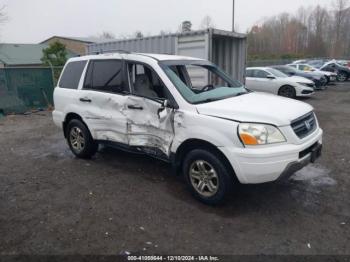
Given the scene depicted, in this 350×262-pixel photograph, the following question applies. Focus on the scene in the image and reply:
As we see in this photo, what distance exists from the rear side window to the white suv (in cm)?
2

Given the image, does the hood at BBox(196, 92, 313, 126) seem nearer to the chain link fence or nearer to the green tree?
the chain link fence

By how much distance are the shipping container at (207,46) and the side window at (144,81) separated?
4.03 metres

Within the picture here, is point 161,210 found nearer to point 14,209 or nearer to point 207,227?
point 207,227

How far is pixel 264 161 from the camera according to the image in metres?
3.34

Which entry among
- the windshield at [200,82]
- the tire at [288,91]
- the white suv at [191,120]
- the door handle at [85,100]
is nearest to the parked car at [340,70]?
the tire at [288,91]

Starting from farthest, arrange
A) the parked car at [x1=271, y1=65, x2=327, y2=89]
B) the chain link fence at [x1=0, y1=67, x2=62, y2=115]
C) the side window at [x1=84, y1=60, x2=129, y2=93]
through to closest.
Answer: the parked car at [x1=271, y1=65, x2=327, y2=89] → the chain link fence at [x1=0, y1=67, x2=62, y2=115] → the side window at [x1=84, y1=60, x2=129, y2=93]

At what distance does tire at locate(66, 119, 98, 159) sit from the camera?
5.51 metres

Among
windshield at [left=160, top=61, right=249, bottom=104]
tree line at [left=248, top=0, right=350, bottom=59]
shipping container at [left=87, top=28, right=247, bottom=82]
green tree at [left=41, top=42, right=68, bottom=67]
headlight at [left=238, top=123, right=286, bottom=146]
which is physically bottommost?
headlight at [left=238, top=123, right=286, bottom=146]

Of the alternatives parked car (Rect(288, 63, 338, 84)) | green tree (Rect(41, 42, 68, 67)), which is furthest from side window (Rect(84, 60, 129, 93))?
green tree (Rect(41, 42, 68, 67))

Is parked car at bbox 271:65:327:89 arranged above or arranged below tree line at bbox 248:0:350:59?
below

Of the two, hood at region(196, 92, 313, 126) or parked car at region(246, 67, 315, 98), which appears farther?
parked car at region(246, 67, 315, 98)

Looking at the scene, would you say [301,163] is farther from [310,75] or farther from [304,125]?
[310,75]

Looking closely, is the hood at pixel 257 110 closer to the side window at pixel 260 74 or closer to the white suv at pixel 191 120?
the white suv at pixel 191 120

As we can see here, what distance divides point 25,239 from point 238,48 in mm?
8399
